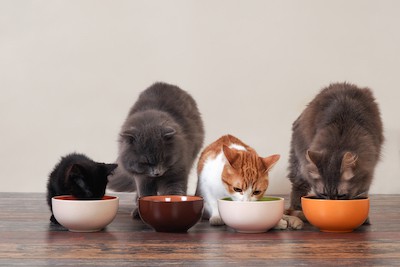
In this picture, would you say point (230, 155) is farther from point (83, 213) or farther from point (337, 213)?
point (83, 213)

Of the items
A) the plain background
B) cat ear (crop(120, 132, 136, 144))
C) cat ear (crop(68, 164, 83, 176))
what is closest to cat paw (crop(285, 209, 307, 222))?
cat ear (crop(120, 132, 136, 144))

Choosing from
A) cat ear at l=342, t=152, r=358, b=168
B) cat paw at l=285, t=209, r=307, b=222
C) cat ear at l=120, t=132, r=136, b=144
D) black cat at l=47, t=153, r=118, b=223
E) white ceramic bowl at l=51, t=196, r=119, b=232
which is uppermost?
cat ear at l=120, t=132, r=136, b=144

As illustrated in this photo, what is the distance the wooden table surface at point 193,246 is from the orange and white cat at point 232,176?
5.7 inches

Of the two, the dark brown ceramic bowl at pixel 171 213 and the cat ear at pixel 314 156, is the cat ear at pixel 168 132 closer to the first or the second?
the dark brown ceramic bowl at pixel 171 213

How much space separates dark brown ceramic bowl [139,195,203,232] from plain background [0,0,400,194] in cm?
185

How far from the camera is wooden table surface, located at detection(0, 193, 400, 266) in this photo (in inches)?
65.2

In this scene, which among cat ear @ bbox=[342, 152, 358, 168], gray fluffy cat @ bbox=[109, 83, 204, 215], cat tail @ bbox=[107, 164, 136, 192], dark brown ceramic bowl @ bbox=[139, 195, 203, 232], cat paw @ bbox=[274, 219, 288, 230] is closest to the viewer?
dark brown ceramic bowl @ bbox=[139, 195, 203, 232]

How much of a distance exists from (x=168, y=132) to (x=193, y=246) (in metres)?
0.98

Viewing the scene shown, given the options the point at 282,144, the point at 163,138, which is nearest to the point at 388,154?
the point at 282,144

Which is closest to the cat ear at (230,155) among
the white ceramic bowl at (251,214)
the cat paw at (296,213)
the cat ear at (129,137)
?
the white ceramic bowl at (251,214)

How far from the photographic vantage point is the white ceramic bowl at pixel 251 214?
82.2 inches

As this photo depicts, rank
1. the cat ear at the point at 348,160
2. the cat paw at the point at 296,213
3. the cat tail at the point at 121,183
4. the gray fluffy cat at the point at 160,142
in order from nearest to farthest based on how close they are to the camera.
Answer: the cat ear at the point at 348,160 → the cat paw at the point at 296,213 → the gray fluffy cat at the point at 160,142 → the cat tail at the point at 121,183

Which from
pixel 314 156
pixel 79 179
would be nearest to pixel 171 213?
pixel 79 179

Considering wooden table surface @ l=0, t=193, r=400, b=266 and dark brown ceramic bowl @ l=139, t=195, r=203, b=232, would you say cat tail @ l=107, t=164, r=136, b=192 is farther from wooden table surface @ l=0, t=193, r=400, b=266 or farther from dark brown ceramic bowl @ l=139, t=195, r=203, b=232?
dark brown ceramic bowl @ l=139, t=195, r=203, b=232
